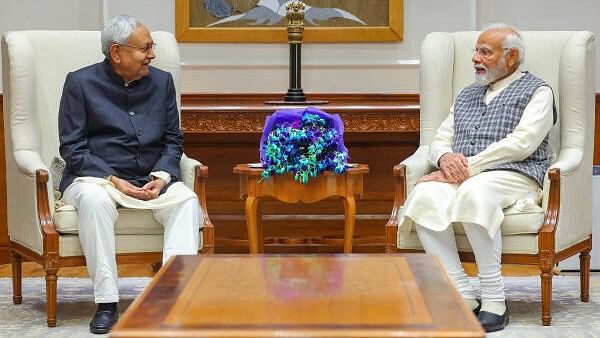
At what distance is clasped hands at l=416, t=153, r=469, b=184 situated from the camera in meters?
5.25

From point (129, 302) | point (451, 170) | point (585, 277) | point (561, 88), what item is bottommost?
point (129, 302)

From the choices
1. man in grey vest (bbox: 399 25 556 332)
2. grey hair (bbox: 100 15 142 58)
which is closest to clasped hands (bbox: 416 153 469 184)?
man in grey vest (bbox: 399 25 556 332)

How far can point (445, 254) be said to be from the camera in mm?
5117

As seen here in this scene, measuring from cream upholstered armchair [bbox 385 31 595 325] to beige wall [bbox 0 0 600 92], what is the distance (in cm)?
120

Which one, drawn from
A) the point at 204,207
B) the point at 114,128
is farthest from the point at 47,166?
the point at 204,207

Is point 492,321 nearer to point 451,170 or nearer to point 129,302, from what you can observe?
point 451,170

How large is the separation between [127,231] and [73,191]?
11.8 inches

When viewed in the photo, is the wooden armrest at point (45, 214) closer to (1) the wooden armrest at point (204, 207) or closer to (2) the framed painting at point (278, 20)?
(1) the wooden armrest at point (204, 207)

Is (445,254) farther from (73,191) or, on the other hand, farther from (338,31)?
(338,31)

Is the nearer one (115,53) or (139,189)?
(139,189)

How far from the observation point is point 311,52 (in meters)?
7.21

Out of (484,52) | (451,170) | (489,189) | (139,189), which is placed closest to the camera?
(489,189)

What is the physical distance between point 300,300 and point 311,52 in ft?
13.7

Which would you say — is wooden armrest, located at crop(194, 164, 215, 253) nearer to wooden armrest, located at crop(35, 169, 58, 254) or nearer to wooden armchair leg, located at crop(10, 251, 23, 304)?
wooden armrest, located at crop(35, 169, 58, 254)
